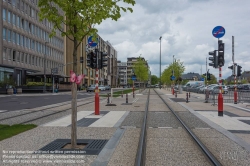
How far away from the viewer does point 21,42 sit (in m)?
55.8

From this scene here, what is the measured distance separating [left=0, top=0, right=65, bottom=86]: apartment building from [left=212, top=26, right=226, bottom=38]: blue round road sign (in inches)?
1555

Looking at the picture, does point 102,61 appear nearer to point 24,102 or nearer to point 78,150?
point 78,150

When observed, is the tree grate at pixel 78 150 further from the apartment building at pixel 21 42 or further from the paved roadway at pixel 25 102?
the apartment building at pixel 21 42

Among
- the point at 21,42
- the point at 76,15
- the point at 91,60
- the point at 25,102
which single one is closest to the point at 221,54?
the point at 91,60

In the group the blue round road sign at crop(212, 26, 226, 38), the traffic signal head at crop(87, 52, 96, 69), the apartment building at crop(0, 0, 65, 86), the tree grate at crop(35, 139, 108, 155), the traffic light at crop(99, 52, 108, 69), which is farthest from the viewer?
the apartment building at crop(0, 0, 65, 86)

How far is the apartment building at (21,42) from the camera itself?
49.7 m

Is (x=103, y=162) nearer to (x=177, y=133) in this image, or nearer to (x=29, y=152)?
(x=29, y=152)

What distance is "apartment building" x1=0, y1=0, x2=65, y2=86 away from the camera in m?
49.7

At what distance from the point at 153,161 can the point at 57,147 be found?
7.95 ft

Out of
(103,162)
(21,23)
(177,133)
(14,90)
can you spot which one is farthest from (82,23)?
(21,23)

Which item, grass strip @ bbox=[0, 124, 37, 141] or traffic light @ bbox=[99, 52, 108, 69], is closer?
grass strip @ bbox=[0, 124, 37, 141]


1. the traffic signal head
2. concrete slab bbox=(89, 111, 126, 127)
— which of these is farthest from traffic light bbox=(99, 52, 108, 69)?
concrete slab bbox=(89, 111, 126, 127)

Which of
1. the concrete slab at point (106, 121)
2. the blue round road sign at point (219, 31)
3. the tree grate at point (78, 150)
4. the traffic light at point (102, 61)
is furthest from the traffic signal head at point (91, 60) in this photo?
the blue round road sign at point (219, 31)

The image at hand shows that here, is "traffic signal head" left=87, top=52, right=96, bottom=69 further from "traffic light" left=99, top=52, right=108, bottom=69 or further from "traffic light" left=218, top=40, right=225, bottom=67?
"traffic light" left=218, top=40, right=225, bottom=67
